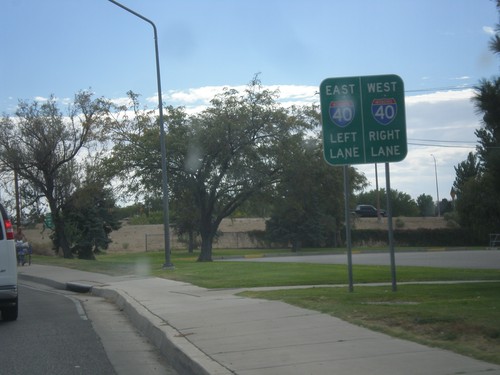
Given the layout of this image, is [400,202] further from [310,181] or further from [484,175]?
[484,175]

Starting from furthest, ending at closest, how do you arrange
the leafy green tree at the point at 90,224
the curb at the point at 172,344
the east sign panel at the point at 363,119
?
the leafy green tree at the point at 90,224 → the east sign panel at the point at 363,119 → the curb at the point at 172,344

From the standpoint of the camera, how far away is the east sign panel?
47.0ft

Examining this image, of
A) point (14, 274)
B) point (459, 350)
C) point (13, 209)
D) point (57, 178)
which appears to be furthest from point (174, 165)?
point (459, 350)

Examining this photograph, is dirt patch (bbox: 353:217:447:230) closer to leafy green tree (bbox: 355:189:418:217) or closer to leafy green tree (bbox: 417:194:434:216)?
leafy green tree (bbox: 355:189:418:217)

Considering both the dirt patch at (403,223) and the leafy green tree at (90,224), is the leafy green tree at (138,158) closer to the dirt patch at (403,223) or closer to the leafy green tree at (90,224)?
the leafy green tree at (90,224)

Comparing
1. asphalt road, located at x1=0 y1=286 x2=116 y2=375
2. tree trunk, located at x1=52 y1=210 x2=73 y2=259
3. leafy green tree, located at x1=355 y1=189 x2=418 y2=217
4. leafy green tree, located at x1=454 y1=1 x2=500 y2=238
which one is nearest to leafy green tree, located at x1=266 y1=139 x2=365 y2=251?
leafy green tree, located at x1=454 y1=1 x2=500 y2=238

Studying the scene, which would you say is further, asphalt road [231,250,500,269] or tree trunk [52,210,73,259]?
tree trunk [52,210,73,259]

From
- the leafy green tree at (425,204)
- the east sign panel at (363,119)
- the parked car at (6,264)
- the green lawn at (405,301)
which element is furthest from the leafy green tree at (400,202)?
the parked car at (6,264)

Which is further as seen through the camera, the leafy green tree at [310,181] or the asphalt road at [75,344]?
the leafy green tree at [310,181]

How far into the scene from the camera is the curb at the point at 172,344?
7680 mm

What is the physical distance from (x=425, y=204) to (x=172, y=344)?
104 meters

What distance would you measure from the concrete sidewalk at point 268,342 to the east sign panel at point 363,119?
3780 mm

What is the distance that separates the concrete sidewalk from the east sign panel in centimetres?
378

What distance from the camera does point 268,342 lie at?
8.97 m
